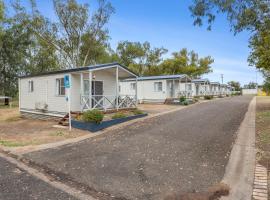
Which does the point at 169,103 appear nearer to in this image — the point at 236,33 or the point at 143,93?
the point at 143,93

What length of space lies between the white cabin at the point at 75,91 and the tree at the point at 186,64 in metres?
29.0

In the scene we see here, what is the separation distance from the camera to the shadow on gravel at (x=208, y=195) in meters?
3.84

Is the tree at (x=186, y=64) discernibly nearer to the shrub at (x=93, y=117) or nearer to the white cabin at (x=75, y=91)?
the white cabin at (x=75, y=91)

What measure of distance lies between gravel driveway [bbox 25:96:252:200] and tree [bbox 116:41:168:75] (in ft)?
128

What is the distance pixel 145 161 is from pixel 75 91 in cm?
925

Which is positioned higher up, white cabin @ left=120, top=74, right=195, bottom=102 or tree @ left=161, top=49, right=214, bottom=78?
tree @ left=161, top=49, right=214, bottom=78

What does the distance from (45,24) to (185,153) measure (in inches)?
1010

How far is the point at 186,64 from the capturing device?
46.9 metres

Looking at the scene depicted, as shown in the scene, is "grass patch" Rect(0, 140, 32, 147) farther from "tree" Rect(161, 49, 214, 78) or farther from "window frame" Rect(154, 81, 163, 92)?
"tree" Rect(161, 49, 214, 78)

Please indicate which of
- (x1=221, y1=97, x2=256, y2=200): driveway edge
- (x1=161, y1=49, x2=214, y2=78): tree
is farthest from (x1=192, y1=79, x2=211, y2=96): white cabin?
(x1=221, y1=97, x2=256, y2=200): driveway edge

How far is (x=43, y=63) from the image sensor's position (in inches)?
1417

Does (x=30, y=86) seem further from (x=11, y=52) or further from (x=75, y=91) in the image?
(x=11, y=52)

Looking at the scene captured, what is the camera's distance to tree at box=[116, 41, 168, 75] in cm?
4750

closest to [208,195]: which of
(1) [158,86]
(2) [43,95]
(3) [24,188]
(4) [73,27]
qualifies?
(3) [24,188]
